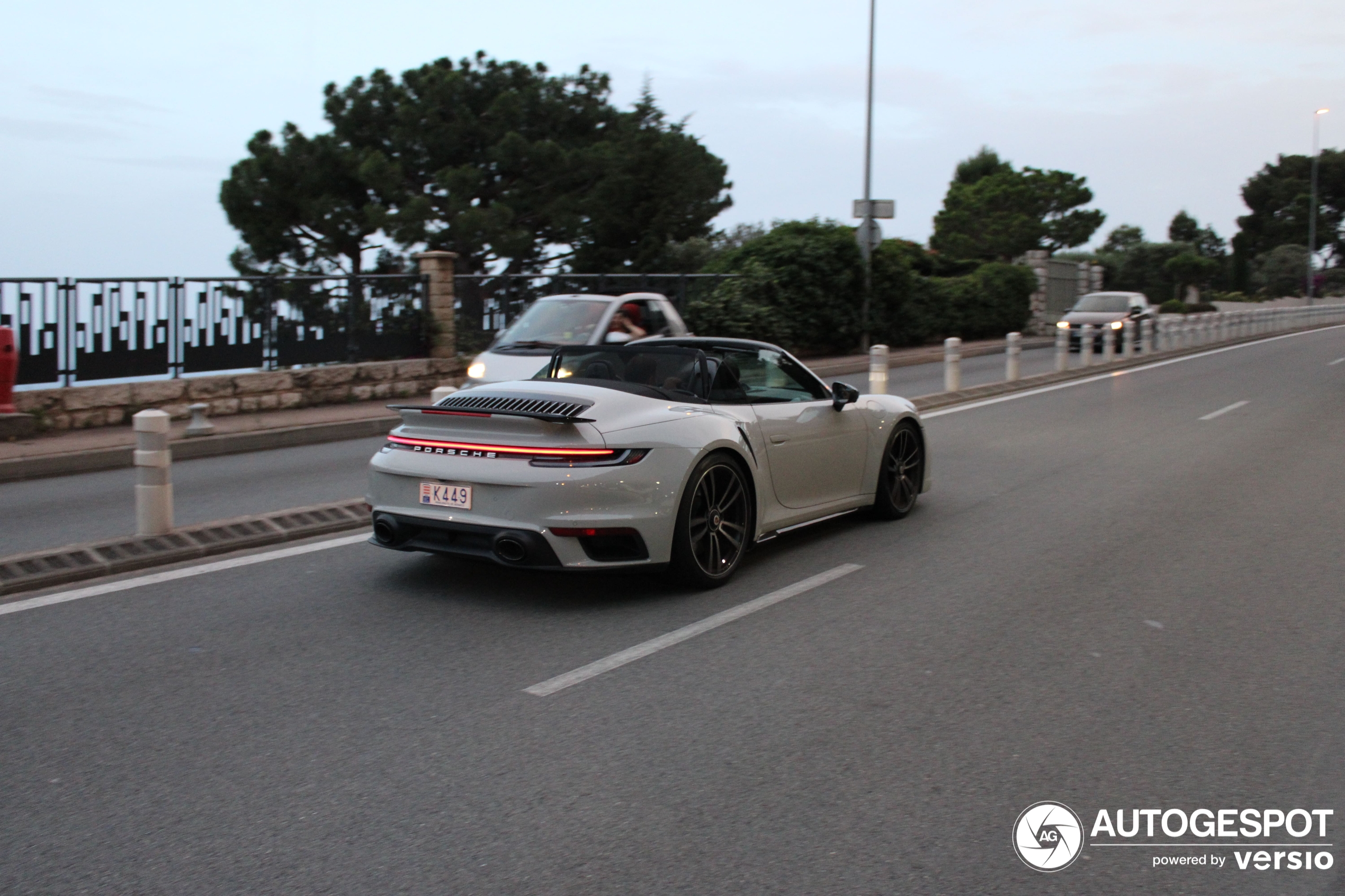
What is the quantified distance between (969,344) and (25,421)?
1045 inches

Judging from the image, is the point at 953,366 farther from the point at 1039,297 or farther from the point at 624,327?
the point at 1039,297

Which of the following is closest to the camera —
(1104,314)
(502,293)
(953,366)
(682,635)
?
(682,635)

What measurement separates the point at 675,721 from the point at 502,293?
672 inches

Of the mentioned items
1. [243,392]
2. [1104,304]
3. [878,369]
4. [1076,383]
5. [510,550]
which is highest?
[1104,304]

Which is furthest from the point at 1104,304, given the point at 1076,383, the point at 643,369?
the point at 643,369

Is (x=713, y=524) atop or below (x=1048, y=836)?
atop

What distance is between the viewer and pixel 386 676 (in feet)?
17.0

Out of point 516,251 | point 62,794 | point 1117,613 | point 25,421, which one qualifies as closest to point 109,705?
point 62,794

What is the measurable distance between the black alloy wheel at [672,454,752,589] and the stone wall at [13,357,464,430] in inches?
404

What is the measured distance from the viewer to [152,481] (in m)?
7.52

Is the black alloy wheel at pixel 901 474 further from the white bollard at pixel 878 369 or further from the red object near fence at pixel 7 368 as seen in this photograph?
the red object near fence at pixel 7 368

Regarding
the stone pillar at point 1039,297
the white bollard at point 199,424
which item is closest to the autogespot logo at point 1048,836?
the white bollard at point 199,424

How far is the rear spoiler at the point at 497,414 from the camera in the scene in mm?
6262

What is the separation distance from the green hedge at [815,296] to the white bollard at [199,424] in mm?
12601
